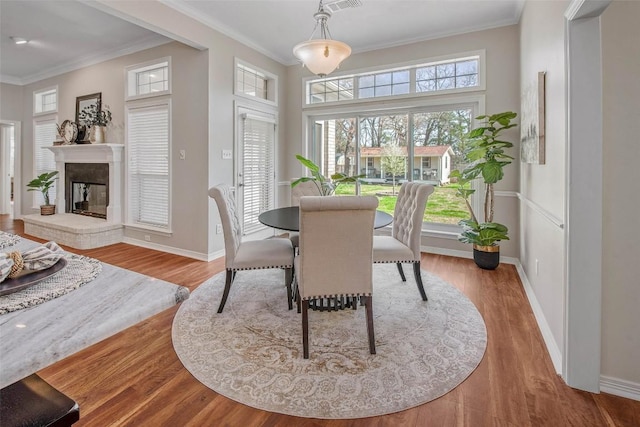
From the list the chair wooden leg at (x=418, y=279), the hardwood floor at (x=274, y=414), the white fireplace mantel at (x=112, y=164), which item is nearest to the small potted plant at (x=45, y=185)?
the white fireplace mantel at (x=112, y=164)

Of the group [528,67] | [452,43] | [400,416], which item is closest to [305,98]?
[452,43]

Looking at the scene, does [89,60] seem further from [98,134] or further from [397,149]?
[397,149]

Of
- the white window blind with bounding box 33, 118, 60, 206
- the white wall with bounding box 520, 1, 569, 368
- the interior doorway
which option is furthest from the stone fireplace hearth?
the white wall with bounding box 520, 1, 569, 368

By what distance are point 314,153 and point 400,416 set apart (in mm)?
4310

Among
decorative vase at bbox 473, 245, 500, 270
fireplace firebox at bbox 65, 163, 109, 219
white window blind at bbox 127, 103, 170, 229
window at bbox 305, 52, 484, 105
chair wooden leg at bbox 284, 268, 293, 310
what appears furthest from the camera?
fireplace firebox at bbox 65, 163, 109, 219

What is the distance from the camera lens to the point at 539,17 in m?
2.62

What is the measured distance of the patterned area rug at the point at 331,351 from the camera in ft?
5.51

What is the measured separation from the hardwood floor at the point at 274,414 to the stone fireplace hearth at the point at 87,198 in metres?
3.04

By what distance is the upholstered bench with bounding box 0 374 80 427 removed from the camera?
2.37 ft

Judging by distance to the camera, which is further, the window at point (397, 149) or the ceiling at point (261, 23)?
the window at point (397, 149)

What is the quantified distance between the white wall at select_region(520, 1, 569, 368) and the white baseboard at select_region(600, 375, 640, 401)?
25cm

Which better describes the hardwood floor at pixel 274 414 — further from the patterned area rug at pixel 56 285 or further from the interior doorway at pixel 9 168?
the interior doorway at pixel 9 168

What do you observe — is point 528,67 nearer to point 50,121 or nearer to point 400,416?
point 400,416

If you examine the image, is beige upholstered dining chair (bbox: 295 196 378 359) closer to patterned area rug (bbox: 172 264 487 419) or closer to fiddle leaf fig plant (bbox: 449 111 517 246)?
patterned area rug (bbox: 172 264 487 419)
